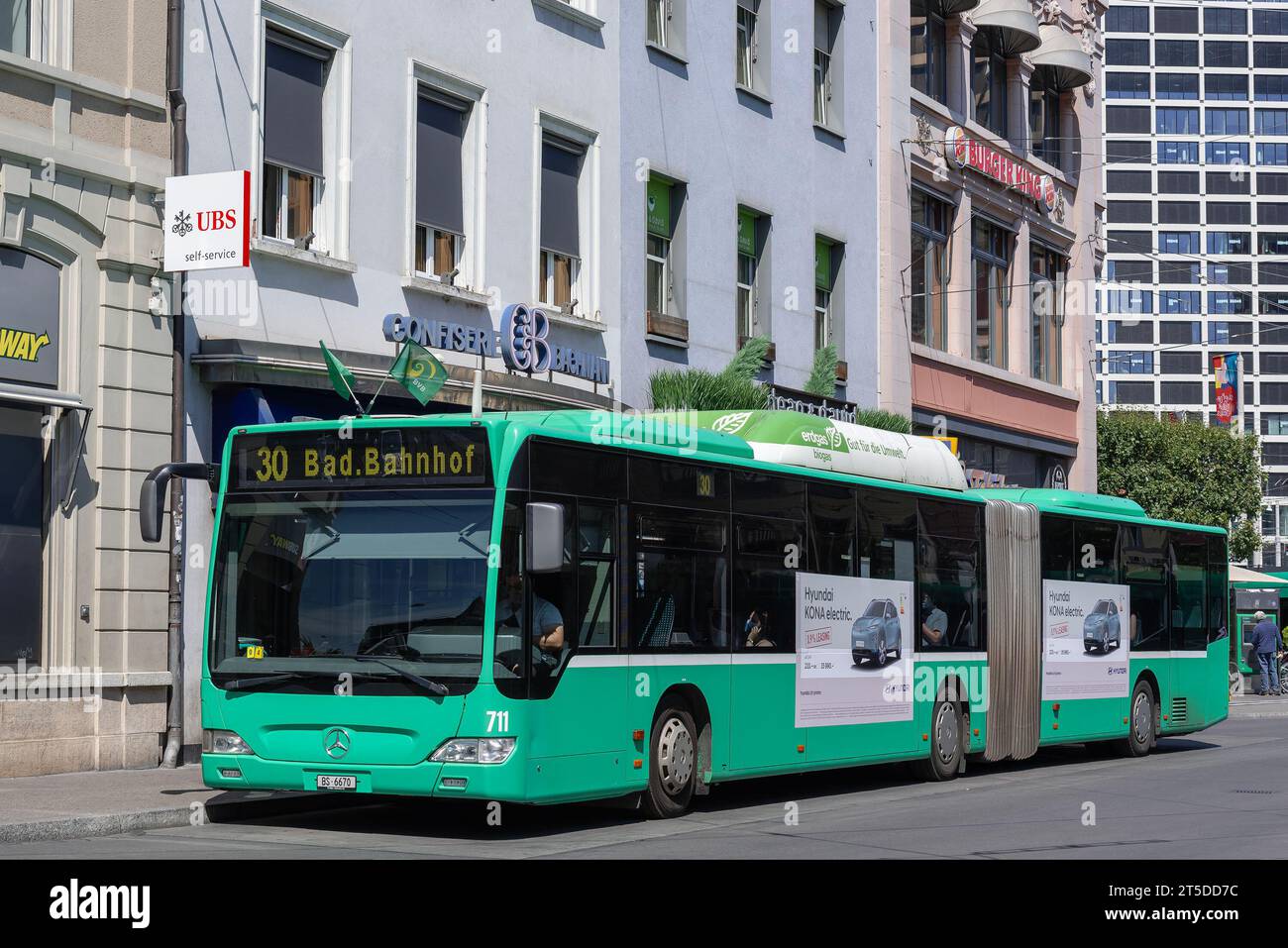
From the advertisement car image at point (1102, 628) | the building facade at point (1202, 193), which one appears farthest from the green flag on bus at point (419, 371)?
the building facade at point (1202, 193)

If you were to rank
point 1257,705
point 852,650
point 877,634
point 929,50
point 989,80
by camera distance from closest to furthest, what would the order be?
point 852,650 → point 877,634 → point 929,50 → point 1257,705 → point 989,80

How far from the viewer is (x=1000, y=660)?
19.6 m

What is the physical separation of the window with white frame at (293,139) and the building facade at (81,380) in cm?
172

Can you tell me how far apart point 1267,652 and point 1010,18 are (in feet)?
48.2

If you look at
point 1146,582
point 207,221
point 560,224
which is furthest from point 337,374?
point 1146,582

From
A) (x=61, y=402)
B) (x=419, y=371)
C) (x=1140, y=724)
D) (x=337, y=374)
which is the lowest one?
(x=1140, y=724)

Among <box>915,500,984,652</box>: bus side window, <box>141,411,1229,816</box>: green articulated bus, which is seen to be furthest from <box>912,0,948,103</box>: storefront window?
<box>141,411,1229,816</box>: green articulated bus

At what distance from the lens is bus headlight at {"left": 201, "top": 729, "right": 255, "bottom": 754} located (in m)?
13.0

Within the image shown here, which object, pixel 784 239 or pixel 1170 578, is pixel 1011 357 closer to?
pixel 784 239

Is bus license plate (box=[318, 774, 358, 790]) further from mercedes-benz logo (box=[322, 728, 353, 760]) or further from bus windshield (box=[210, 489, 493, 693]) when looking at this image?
bus windshield (box=[210, 489, 493, 693])

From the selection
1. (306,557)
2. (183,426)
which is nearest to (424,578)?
(306,557)

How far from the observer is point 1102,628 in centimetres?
2158

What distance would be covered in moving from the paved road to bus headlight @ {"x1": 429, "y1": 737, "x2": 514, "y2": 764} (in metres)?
0.56

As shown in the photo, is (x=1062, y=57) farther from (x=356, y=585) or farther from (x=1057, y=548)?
(x=356, y=585)
